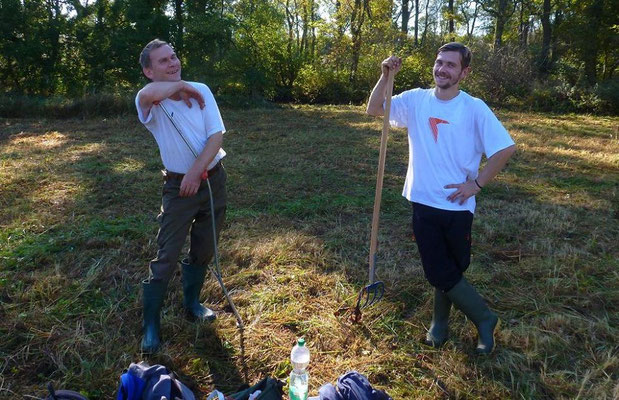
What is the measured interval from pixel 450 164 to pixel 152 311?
2221mm

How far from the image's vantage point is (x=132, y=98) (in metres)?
15.1

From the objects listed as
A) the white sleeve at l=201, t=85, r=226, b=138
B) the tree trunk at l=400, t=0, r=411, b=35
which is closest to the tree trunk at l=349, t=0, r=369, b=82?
the tree trunk at l=400, t=0, r=411, b=35

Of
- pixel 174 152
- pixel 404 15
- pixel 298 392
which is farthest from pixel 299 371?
pixel 404 15

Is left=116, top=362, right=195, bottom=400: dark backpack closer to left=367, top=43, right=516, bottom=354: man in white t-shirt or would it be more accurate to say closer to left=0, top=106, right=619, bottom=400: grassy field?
left=0, top=106, right=619, bottom=400: grassy field

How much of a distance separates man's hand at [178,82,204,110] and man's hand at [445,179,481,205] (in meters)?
1.71

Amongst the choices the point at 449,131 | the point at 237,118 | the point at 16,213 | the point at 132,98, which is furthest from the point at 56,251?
the point at 132,98

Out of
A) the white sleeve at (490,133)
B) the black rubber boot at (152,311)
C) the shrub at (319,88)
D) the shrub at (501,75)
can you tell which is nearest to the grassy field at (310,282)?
the black rubber boot at (152,311)

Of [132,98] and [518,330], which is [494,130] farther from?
[132,98]

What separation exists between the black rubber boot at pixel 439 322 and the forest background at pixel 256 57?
44.7 ft

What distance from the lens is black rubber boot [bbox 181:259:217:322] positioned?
3.57 meters

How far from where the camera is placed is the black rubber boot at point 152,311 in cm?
318

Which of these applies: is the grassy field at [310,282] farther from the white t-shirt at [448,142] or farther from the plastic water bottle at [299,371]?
the white t-shirt at [448,142]

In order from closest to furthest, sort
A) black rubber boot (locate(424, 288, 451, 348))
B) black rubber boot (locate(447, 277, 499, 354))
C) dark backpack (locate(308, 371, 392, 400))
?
dark backpack (locate(308, 371, 392, 400)), black rubber boot (locate(447, 277, 499, 354)), black rubber boot (locate(424, 288, 451, 348))

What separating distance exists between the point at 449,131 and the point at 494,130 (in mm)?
261
